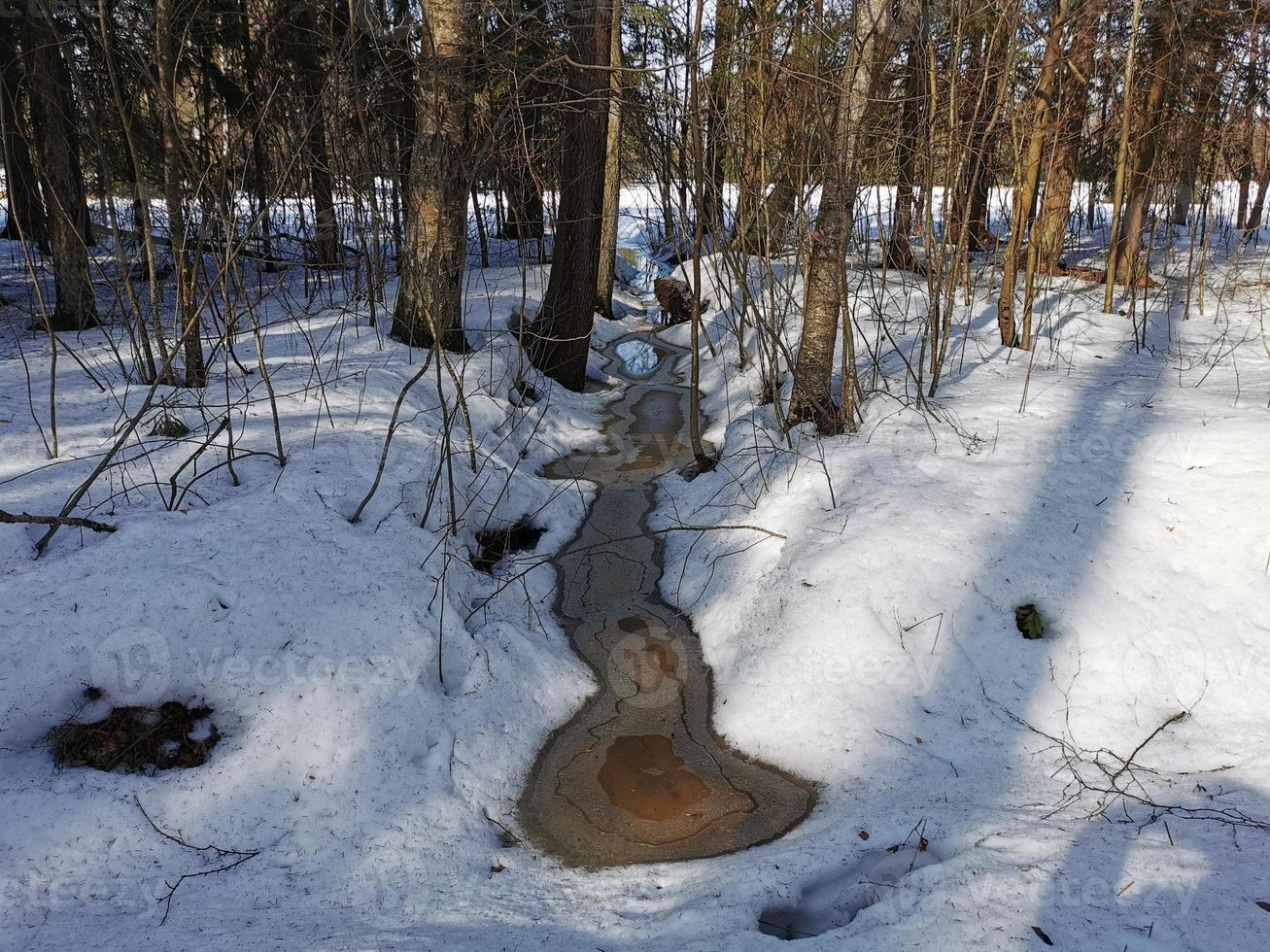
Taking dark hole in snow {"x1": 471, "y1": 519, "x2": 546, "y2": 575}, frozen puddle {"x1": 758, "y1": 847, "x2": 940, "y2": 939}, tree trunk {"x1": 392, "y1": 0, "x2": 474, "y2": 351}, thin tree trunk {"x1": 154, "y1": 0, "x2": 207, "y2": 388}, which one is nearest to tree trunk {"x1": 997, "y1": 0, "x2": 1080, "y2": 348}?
tree trunk {"x1": 392, "y1": 0, "x2": 474, "y2": 351}

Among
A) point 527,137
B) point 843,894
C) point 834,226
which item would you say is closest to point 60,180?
point 527,137

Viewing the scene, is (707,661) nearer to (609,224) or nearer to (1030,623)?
(1030,623)

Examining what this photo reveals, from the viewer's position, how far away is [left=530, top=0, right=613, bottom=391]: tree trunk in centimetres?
823

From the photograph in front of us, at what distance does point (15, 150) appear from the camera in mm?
11375

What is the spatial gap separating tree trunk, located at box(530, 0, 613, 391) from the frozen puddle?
619 cm

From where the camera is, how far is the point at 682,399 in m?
9.43

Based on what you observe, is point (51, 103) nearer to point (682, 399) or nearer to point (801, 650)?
point (682, 399)

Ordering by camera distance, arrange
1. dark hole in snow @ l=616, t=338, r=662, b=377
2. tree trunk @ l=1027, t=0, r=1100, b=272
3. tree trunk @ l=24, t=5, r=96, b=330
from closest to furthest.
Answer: tree trunk @ l=1027, t=0, r=1100, b=272
tree trunk @ l=24, t=5, r=96, b=330
dark hole in snow @ l=616, t=338, r=662, b=377

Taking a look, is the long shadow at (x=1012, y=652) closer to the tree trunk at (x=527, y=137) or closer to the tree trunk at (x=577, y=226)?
the tree trunk at (x=527, y=137)

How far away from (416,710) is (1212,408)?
563 cm

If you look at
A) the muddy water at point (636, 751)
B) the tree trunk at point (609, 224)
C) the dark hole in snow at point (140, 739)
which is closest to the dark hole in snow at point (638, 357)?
the tree trunk at point (609, 224)

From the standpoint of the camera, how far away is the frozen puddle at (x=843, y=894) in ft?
8.42

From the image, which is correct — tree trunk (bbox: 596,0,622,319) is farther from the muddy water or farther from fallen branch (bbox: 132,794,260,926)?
fallen branch (bbox: 132,794,260,926)

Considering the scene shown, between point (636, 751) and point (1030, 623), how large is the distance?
6.93 feet
